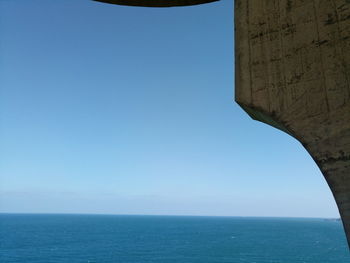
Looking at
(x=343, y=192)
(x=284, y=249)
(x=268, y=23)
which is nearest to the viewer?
(x=343, y=192)

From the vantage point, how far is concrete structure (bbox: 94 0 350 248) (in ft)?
11.4

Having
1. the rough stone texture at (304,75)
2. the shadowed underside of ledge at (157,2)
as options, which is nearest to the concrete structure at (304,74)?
the rough stone texture at (304,75)

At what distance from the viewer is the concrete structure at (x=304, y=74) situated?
11.4ft

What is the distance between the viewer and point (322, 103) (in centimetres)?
363

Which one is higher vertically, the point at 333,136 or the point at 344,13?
the point at 344,13

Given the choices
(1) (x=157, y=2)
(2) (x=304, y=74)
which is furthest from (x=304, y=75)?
(1) (x=157, y=2)

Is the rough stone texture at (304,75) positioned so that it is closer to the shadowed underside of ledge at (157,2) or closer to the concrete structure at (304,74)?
the concrete structure at (304,74)

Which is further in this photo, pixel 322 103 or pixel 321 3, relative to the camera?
pixel 321 3

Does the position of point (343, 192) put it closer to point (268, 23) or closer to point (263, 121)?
point (263, 121)

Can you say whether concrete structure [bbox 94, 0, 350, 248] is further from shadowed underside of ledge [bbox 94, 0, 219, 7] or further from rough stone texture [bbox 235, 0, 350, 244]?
shadowed underside of ledge [bbox 94, 0, 219, 7]

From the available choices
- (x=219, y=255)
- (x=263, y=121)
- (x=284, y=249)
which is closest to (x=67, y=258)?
(x=219, y=255)

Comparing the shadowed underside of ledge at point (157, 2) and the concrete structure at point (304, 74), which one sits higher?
the shadowed underside of ledge at point (157, 2)

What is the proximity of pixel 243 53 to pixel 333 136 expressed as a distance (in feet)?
5.62

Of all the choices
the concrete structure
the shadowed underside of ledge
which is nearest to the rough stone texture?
the concrete structure
